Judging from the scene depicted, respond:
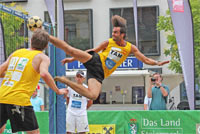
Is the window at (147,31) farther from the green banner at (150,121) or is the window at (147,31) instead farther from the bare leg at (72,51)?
the bare leg at (72,51)

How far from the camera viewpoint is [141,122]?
8.41 meters

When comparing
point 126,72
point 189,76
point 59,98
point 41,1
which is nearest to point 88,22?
point 41,1

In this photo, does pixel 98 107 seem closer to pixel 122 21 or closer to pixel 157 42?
pixel 157 42

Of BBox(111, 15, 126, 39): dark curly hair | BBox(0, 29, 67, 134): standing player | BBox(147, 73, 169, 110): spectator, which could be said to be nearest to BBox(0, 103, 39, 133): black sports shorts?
BBox(0, 29, 67, 134): standing player

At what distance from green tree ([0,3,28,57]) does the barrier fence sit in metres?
3.46

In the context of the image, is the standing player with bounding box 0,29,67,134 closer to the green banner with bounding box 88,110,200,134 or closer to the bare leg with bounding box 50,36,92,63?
the bare leg with bounding box 50,36,92,63

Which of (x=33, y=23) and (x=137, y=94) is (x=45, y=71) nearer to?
(x=33, y=23)

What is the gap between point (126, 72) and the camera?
1631cm

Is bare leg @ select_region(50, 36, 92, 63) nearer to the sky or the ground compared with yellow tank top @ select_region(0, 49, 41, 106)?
nearer to the sky

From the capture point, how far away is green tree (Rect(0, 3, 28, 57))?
450 inches

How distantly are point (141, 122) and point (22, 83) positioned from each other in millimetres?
4387

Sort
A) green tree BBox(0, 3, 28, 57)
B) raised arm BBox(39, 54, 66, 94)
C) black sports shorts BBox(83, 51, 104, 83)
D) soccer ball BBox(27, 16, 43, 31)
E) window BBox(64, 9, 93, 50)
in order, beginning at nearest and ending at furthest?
1. raised arm BBox(39, 54, 66, 94)
2. black sports shorts BBox(83, 51, 104, 83)
3. soccer ball BBox(27, 16, 43, 31)
4. green tree BBox(0, 3, 28, 57)
5. window BBox(64, 9, 93, 50)

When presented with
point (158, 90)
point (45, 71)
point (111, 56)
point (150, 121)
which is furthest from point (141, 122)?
point (45, 71)

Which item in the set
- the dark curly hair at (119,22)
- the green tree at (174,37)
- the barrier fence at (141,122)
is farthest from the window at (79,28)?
the dark curly hair at (119,22)
